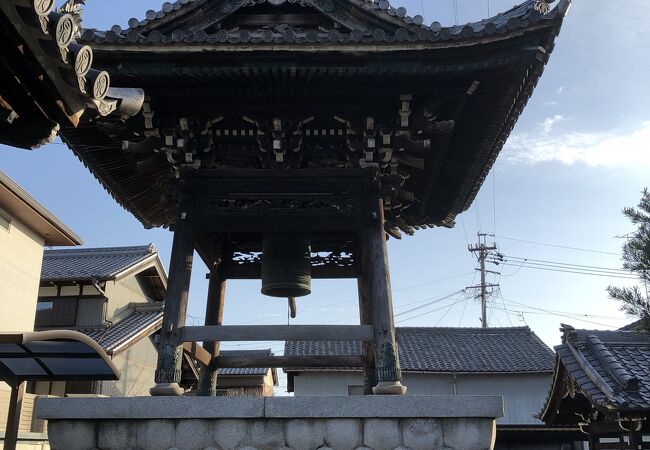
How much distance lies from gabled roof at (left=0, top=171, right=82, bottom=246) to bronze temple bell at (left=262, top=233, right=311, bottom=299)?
9618 millimetres

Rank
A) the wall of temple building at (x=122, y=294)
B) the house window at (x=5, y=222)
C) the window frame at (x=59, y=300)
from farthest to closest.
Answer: the wall of temple building at (x=122, y=294), the window frame at (x=59, y=300), the house window at (x=5, y=222)

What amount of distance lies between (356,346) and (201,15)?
2080 centimetres

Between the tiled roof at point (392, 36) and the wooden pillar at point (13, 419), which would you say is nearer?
the tiled roof at point (392, 36)

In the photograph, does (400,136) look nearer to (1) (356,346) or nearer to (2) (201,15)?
(2) (201,15)

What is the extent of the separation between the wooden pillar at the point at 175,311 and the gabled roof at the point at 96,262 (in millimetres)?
16523

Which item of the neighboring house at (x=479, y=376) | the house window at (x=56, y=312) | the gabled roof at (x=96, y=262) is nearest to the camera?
the neighboring house at (x=479, y=376)

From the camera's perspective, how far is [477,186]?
29.0ft

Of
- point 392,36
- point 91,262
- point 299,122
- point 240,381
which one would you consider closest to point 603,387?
point 299,122

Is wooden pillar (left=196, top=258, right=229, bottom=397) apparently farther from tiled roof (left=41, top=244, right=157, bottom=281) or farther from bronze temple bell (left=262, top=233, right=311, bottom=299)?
tiled roof (left=41, top=244, right=157, bottom=281)

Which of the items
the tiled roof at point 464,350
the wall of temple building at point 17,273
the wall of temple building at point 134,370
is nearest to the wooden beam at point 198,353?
the wall of temple building at point 17,273

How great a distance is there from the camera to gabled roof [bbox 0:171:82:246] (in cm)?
1497

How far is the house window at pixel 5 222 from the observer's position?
16103 millimetres

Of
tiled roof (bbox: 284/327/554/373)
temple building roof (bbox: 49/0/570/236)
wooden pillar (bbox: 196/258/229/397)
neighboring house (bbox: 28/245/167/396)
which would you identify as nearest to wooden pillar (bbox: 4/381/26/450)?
wooden pillar (bbox: 196/258/229/397)

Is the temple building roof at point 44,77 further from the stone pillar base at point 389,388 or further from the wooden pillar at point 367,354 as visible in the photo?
the wooden pillar at point 367,354
